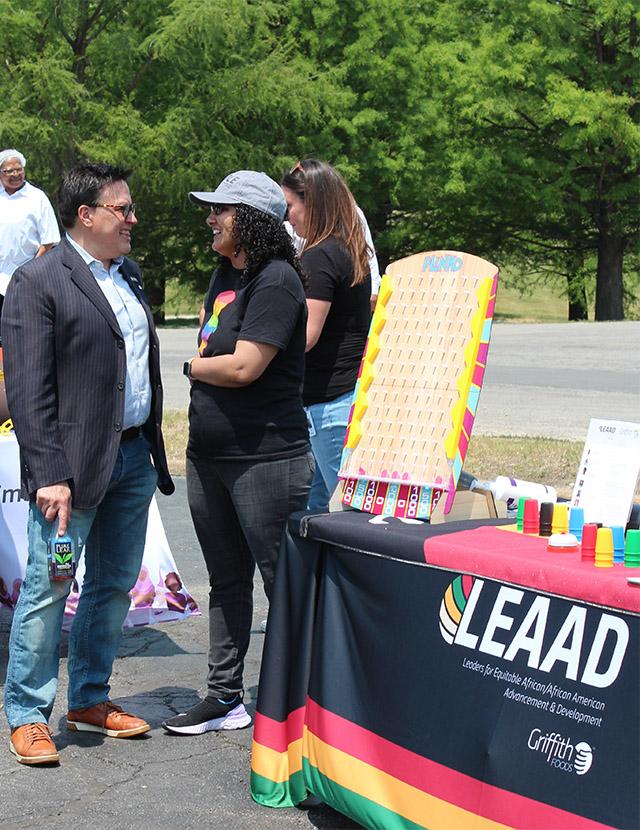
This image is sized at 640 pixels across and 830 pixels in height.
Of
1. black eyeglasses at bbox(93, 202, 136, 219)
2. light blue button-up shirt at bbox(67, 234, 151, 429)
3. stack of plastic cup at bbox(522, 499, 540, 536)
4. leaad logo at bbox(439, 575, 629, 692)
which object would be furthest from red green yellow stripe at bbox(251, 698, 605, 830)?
black eyeglasses at bbox(93, 202, 136, 219)

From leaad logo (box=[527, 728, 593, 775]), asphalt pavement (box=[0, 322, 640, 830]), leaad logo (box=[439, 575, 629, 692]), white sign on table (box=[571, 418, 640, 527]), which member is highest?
white sign on table (box=[571, 418, 640, 527])

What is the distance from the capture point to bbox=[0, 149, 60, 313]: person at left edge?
9.96 metres

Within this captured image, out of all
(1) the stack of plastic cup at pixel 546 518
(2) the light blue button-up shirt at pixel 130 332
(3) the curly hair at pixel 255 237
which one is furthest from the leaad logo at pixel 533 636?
(2) the light blue button-up shirt at pixel 130 332

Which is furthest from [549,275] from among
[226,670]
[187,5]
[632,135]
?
[226,670]

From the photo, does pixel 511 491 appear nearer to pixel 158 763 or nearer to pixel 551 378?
pixel 158 763

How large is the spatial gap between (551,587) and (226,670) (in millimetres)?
1608

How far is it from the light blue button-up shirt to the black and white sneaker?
39.0 inches

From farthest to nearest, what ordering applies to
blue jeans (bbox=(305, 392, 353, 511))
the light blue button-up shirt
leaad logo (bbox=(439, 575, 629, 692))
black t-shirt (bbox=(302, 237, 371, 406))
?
blue jeans (bbox=(305, 392, 353, 511)) < black t-shirt (bbox=(302, 237, 371, 406)) < the light blue button-up shirt < leaad logo (bbox=(439, 575, 629, 692))

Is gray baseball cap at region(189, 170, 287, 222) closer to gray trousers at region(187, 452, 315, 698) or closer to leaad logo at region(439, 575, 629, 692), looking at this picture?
gray trousers at region(187, 452, 315, 698)

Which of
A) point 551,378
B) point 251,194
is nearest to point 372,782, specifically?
point 251,194

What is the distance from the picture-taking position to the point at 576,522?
3.12 meters

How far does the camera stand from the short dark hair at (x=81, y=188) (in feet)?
12.8

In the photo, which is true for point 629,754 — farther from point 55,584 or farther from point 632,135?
point 632,135

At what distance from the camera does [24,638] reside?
3.91 metres
